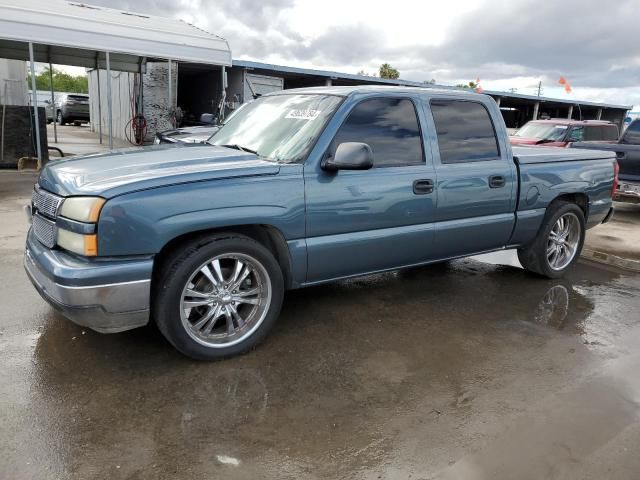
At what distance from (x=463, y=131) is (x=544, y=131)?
9626 mm

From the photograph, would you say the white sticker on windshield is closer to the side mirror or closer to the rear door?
the side mirror

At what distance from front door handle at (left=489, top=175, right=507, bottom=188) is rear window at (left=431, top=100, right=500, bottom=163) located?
18 cm

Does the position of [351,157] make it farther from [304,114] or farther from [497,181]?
[497,181]

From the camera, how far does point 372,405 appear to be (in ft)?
10.0

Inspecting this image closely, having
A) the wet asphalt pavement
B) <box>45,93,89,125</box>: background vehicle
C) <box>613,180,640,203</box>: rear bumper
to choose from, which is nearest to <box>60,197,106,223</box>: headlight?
the wet asphalt pavement

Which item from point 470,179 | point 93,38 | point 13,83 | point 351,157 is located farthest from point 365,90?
point 13,83

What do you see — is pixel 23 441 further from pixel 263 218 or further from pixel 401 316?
pixel 401 316

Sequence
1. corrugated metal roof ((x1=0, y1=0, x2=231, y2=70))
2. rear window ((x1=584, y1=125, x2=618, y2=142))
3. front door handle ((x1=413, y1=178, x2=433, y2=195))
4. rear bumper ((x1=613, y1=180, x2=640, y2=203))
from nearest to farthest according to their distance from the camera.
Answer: front door handle ((x1=413, y1=178, x2=433, y2=195)) < rear bumper ((x1=613, y1=180, x2=640, y2=203)) < corrugated metal roof ((x1=0, y1=0, x2=231, y2=70)) < rear window ((x1=584, y1=125, x2=618, y2=142))

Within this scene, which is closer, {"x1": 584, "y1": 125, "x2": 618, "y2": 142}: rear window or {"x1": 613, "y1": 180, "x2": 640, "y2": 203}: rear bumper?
{"x1": 613, "y1": 180, "x2": 640, "y2": 203}: rear bumper

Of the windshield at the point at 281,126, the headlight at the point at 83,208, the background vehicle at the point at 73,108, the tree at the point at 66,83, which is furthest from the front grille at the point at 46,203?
the tree at the point at 66,83

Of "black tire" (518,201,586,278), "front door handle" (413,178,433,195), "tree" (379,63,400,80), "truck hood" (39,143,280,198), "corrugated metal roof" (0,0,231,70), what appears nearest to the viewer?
"truck hood" (39,143,280,198)

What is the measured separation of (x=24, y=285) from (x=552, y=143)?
37.3 ft

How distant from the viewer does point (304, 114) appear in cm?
402

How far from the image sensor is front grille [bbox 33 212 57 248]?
3215 millimetres
